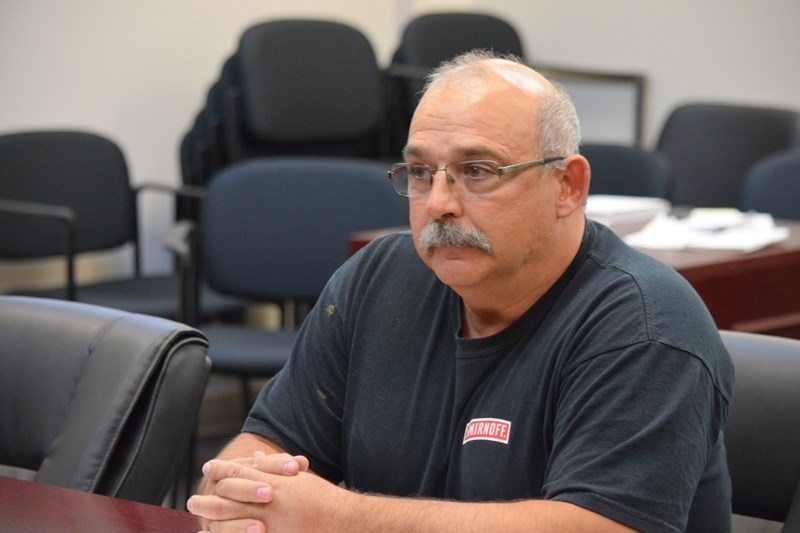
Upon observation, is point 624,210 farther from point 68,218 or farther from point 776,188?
point 68,218

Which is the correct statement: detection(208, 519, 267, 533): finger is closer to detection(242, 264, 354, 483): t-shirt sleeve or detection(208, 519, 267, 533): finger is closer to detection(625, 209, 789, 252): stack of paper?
detection(242, 264, 354, 483): t-shirt sleeve

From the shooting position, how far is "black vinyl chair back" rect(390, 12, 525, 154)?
4953 mm

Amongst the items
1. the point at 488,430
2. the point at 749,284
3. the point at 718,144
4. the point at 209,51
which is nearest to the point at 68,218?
the point at 209,51

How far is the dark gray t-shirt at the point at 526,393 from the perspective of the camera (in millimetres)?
1320

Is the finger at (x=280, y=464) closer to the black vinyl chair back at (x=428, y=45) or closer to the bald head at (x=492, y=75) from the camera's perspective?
the bald head at (x=492, y=75)

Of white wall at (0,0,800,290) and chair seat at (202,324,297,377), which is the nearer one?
chair seat at (202,324,297,377)

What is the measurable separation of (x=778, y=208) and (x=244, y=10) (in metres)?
2.59

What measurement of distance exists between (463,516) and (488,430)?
0.16 m

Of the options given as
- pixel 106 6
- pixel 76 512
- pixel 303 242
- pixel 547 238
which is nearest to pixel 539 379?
pixel 547 238

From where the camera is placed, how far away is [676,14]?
5523 mm

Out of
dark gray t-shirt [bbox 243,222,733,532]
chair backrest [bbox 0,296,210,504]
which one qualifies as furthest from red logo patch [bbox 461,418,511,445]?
chair backrest [bbox 0,296,210,504]

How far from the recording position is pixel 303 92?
4.51 meters

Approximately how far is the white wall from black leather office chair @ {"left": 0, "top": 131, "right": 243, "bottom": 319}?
1.25 ft

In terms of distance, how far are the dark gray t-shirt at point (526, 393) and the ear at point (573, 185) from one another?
1.8 inches
